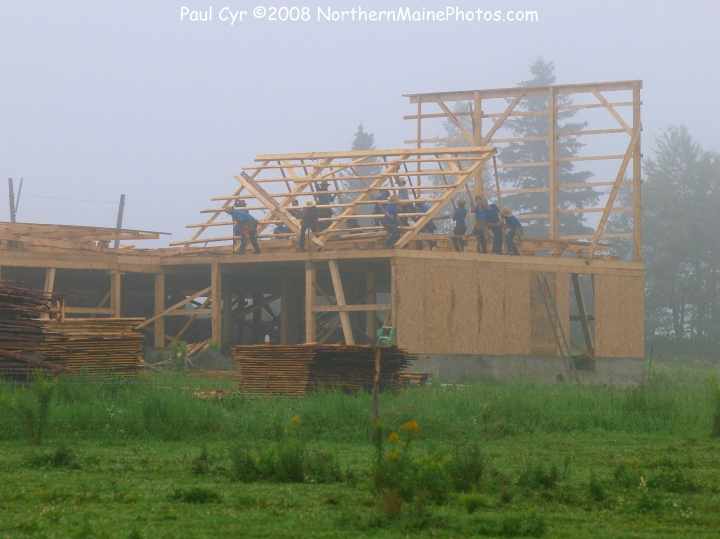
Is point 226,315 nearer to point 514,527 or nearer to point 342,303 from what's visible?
point 342,303

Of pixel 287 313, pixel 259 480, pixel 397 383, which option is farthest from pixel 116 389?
pixel 287 313

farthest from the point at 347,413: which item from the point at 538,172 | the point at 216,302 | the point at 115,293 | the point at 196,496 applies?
the point at 538,172

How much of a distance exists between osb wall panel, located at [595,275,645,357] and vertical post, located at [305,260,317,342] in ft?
24.3

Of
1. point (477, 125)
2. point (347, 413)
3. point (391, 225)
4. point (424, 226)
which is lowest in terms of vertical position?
point (347, 413)

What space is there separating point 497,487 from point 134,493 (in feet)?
11.0

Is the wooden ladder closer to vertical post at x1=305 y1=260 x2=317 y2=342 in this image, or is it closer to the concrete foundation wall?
the concrete foundation wall

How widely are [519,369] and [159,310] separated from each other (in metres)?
9.64

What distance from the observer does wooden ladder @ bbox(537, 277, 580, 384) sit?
26645mm

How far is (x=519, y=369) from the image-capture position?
26.2 m

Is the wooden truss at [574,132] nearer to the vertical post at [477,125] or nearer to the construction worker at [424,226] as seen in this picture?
the vertical post at [477,125]

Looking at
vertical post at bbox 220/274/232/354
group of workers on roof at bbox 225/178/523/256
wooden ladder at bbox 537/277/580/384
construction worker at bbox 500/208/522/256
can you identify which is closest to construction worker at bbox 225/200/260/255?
group of workers on roof at bbox 225/178/523/256

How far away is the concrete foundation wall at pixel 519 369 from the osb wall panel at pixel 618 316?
0.31m

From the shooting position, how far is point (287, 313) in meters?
31.0

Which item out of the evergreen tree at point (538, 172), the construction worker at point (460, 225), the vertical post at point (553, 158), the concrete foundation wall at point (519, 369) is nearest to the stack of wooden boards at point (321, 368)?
the concrete foundation wall at point (519, 369)
